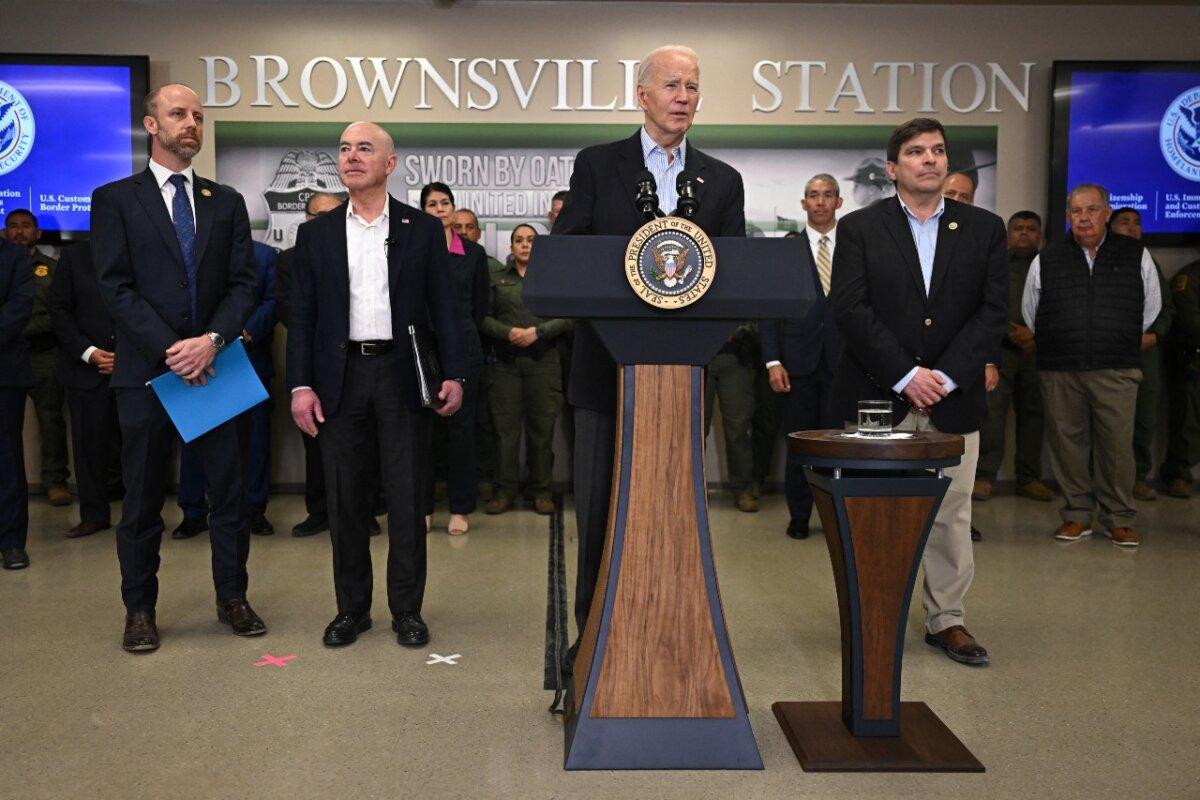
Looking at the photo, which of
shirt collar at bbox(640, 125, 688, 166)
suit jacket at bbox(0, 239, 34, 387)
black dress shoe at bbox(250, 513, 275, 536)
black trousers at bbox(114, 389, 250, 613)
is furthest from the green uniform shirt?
shirt collar at bbox(640, 125, 688, 166)

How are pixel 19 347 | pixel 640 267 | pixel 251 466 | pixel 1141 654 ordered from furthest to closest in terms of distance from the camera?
pixel 251 466 → pixel 19 347 → pixel 1141 654 → pixel 640 267

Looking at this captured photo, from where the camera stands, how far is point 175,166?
3414mm

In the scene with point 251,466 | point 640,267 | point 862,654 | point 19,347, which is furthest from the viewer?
point 251,466

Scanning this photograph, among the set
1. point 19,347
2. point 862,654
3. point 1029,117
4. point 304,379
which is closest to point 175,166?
point 304,379

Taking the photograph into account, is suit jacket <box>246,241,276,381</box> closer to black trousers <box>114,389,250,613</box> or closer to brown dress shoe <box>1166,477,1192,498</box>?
black trousers <box>114,389,250,613</box>

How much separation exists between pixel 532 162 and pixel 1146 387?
12.8 feet

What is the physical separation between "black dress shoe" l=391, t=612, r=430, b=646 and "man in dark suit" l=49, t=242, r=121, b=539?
2.61 meters

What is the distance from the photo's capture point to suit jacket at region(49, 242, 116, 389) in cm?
531

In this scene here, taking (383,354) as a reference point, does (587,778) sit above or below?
below

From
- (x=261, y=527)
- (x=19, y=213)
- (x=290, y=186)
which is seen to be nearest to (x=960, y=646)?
(x=261, y=527)

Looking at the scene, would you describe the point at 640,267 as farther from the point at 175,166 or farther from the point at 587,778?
the point at 175,166

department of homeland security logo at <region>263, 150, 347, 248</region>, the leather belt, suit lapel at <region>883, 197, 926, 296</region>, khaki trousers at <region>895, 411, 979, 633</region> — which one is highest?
department of homeland security logo at <region>263, 150, 347, 248</region>

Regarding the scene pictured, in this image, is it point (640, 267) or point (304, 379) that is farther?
point (304, 379)

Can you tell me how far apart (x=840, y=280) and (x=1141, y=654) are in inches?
59.6
